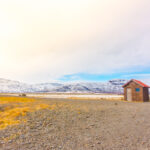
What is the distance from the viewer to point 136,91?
38.3 metres

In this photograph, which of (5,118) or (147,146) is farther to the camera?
(5,118)

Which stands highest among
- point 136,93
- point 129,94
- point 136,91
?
point 136,91

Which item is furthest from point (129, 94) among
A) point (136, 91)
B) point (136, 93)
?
point (136, 91)

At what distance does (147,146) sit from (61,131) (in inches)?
227

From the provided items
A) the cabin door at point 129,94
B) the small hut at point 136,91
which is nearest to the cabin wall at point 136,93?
the small hut at point 136,91

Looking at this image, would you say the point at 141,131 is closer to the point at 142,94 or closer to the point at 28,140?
the point at 28,140

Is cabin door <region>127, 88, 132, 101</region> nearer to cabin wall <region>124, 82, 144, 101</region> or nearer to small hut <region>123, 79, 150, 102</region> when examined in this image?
small hut <region>123, 79, 150, 102</region>

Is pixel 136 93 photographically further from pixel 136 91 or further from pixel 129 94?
pixel 129 94

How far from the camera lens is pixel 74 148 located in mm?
7156

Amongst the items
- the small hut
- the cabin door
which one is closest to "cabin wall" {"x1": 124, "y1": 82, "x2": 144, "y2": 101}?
the small hut

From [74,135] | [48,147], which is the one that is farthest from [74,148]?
[74,135]

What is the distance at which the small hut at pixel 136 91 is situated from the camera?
37203 mm

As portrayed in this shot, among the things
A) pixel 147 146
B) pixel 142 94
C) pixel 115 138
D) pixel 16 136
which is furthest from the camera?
pixel 142 94

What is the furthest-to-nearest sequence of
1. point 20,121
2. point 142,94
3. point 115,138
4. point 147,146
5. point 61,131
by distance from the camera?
1. point 142,94
2. point 20,121
3. point 61,131
4. point 115,138
5. point 147,146
